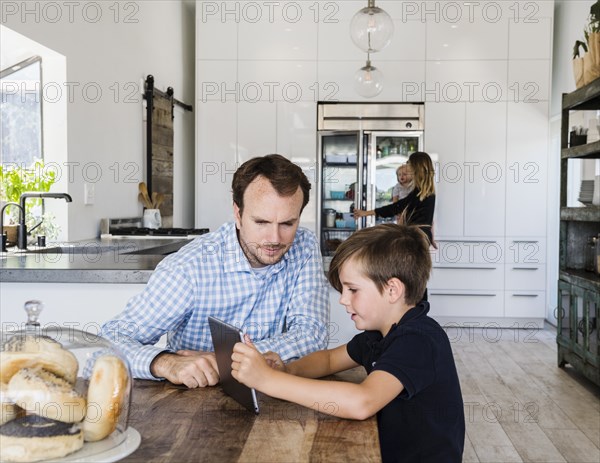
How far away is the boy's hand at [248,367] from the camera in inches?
45.6

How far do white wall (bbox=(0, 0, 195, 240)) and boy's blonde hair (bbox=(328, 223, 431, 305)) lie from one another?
242 centimetres

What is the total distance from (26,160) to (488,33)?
3.96 metres

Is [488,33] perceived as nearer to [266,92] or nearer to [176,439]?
[266,92]

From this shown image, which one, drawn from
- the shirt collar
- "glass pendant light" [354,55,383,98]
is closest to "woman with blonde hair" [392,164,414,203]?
"glass pendant light" [354,55,383,98]

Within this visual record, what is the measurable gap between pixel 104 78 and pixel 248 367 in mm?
3425

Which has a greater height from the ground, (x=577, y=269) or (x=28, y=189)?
(x=28, y=189)

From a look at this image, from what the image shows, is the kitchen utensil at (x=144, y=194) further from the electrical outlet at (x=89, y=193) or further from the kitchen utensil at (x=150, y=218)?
the electrical outlet at (x=89, y=193)

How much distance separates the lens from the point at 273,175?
157 centimetres

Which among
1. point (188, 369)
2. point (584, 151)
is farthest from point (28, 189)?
point (584, 151)

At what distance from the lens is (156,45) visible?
5.24 meters

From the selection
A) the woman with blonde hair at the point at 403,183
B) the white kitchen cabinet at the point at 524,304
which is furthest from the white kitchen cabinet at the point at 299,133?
the white kitchen cabinet at the point at 524,304

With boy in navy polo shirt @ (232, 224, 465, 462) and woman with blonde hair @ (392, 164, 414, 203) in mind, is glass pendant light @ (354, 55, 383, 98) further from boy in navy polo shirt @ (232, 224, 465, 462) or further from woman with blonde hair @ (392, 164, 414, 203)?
boy in navy polo shirt @ (232, 224, 465, 462)

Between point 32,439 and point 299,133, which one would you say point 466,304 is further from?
point 32,439

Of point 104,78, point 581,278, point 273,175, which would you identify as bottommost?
point 581,278
